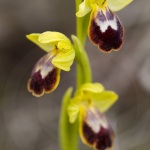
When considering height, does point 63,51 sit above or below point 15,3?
below

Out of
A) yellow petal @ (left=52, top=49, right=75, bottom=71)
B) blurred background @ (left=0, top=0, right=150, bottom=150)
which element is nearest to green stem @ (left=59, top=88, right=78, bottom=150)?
yellow petal @ (left=52, top=49, right=75, bottom=71)

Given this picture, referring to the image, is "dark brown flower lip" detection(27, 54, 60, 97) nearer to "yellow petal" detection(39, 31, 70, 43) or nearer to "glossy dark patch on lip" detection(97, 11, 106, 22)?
"yellow petal" detection(39, 31, 70, 43)

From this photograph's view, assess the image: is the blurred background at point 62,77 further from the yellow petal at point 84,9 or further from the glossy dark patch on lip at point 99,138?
the yellow petal at point 84,9

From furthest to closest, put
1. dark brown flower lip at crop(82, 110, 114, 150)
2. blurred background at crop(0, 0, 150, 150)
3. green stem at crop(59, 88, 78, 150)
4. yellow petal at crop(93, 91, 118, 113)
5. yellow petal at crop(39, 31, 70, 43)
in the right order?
blurred background at crop(0, 0, 150, 150) → yellow petal at crop(93, 91, 118, 113) → green stem at crop(59, 88, 78, 150) → dark brown flower lip at crop(82, 110, 114, 150) → yellow petal at crop(39, 31, 70, 43)

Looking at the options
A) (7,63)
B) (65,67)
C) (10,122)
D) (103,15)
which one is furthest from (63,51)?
(7,63)

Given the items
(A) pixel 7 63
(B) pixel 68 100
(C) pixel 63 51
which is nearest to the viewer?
(C) pixel 63 51

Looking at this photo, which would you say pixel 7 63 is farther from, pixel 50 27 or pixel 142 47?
pixel 142 47
